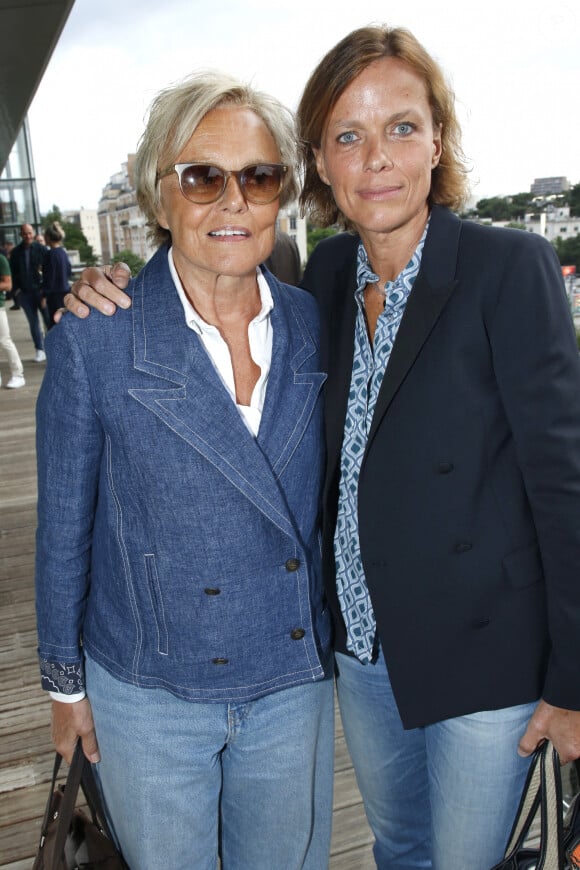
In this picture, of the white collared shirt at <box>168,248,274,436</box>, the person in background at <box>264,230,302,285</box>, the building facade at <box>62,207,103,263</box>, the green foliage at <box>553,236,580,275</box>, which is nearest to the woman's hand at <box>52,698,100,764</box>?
the white collared shirt at <box>168,248,274,436</box>

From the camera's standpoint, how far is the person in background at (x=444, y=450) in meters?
1.31

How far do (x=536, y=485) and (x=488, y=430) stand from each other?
126mm

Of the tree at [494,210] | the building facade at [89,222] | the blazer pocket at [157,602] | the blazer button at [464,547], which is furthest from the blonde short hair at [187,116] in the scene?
the building facade at [89,222]

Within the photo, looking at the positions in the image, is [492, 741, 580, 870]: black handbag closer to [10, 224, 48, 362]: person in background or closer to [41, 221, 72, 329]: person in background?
[41, 221, 72, 329]: person in background

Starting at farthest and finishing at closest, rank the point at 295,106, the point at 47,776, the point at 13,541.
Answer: the point at 13,541
the point at 47,776
the point at 295,106

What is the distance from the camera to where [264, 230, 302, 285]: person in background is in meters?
3.15

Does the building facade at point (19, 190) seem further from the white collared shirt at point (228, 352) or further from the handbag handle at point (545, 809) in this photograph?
the handbag handle at point (545, 809)

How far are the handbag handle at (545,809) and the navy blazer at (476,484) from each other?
11cm

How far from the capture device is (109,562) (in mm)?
1413

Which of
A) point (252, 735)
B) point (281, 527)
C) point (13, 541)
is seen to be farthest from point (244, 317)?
point (13, 541)

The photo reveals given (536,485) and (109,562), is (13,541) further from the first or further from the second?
(536,485)

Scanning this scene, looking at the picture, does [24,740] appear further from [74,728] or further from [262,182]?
[262,182]

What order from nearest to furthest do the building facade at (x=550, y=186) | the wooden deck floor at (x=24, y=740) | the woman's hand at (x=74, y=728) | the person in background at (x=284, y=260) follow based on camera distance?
the woman's hand at (x=74, y=728)
the wooden deck floor at (x=24, y=740)
the person in background at (x=284, y=260)
the building facade at (x=550, y=186)

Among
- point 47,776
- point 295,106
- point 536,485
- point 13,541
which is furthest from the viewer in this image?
point 13,541
